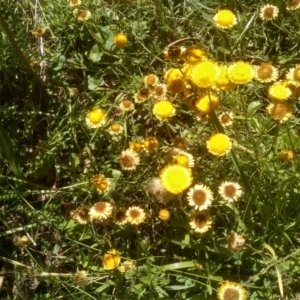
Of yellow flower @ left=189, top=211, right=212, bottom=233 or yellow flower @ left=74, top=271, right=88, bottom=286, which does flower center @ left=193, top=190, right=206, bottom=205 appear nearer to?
yellow flower @ left=189, top=211, right=212, bottom=233

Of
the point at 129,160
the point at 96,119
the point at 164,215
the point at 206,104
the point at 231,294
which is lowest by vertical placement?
the point at 231,294

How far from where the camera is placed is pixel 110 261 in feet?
5.57

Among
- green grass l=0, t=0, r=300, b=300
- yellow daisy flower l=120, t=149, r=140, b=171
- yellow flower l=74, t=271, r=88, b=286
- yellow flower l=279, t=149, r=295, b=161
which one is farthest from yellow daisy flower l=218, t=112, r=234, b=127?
yellow flower l=74, t=271, r=88, b=286

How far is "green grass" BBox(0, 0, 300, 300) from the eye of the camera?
1.69 metres

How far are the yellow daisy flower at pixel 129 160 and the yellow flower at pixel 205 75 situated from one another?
391 millimetres

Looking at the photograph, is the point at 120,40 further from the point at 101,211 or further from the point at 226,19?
the point at 101,211

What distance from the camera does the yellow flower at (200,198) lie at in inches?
62.8

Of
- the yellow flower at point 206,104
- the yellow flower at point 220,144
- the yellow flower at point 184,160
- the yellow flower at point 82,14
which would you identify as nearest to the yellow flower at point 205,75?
the yellow flower at point 206,104

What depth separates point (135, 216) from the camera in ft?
5.62

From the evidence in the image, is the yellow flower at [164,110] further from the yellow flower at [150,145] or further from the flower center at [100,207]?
the flower center at [100,207]

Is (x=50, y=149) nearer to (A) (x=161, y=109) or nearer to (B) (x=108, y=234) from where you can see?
(B) (x=108, y=234)

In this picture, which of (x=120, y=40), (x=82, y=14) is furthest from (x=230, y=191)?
(x=82, y=14)

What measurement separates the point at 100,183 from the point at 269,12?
0.82 metres

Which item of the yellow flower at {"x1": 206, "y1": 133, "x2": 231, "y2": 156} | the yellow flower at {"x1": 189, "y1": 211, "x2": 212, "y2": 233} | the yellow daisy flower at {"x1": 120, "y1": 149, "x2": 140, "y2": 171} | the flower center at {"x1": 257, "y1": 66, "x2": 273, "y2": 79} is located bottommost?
the yellow flower at {"x1": 189, "y1": 211, "x2": 212, "y2": 233}
